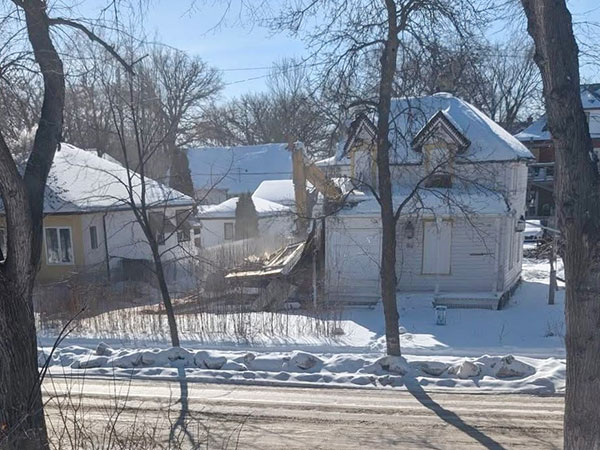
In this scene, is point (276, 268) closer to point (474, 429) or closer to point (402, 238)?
point (402, 238)

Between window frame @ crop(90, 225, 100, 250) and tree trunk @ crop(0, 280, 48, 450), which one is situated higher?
tree trunk @ crop(0, 280, 48, 450)

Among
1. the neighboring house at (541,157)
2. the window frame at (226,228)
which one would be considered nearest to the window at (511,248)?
the neighboring house at (541,157)

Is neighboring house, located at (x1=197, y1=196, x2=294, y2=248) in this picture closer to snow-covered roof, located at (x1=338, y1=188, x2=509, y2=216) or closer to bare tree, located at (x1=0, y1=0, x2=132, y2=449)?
snow-covered roof, located at (x1=338, y1=188, x2=509, y2=216)

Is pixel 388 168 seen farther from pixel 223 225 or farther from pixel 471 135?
pixel 223 225

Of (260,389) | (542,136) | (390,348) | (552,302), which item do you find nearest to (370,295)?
(552,302)

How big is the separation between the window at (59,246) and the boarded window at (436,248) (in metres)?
14.3

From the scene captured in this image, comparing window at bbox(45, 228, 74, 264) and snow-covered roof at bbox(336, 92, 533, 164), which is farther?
window at bbox(45, 228, 74, 264)

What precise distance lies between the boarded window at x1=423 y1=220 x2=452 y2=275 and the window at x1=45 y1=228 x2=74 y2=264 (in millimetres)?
14275

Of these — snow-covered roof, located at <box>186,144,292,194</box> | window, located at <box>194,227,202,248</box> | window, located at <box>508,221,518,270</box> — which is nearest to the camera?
window, located at <box>508,221,518,270</box>

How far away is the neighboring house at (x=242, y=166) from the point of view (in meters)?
43.2

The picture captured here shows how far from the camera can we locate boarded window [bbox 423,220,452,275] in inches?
635

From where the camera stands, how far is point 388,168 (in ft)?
28.0

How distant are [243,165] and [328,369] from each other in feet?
126

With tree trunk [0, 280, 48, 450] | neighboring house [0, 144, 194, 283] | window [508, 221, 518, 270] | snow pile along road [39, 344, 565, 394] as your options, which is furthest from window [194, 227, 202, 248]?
tree trunk [0, 280, 48, 450]
